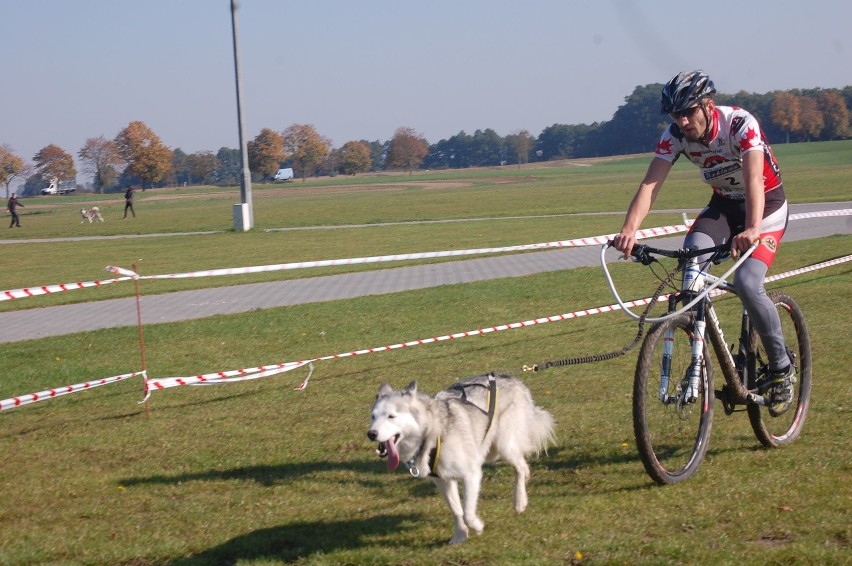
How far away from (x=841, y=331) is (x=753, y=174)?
593 centimetres

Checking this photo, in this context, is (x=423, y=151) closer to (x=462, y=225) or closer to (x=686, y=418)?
(x=462, y=225)

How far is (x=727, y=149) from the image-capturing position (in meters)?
5.79

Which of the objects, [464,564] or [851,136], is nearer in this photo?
[464,564]

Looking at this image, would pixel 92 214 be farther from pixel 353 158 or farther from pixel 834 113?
pixel 353 158

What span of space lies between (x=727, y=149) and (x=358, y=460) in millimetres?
3222

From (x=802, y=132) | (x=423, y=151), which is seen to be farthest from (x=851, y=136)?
(x=423, y=151)

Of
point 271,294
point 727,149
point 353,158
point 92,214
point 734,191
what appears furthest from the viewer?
point 353,158

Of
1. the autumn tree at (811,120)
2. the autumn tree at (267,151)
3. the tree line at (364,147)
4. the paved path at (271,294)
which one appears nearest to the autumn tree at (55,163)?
the tree line at (364,147)

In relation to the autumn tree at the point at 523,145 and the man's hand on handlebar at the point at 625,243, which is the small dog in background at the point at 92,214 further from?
the autumn tree at the point at 523,145

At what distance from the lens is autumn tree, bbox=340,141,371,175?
174 metres

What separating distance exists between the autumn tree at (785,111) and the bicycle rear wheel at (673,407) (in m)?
127

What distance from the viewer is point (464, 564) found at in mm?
4645

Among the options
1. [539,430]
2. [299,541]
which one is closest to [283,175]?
[539,430]

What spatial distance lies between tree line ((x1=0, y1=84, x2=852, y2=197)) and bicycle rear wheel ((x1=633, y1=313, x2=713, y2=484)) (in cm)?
8193
